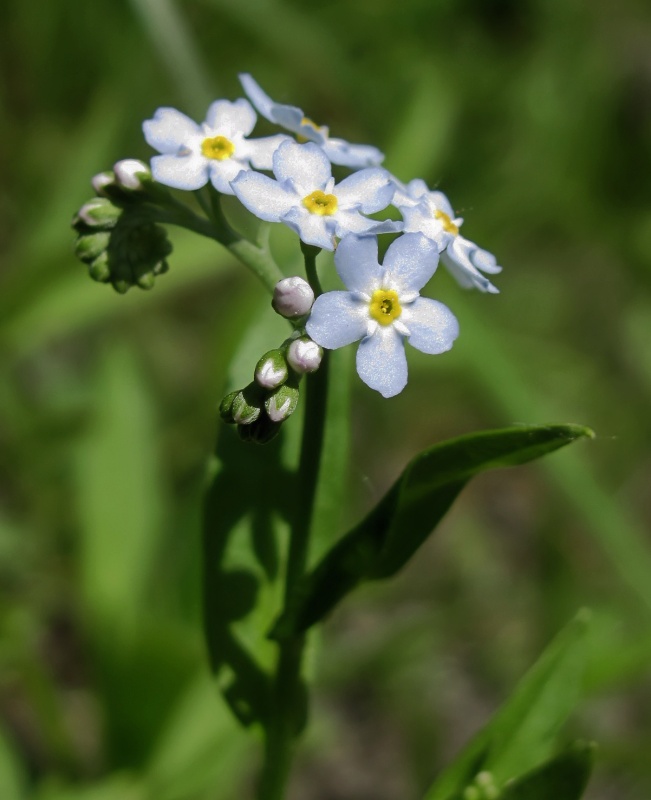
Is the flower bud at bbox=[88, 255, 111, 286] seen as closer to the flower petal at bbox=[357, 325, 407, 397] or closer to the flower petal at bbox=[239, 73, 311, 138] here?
the flower petal at bbox=[239, 73, 311, 138]

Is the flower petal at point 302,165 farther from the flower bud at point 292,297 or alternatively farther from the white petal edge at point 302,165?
the flower bud at point 292,297

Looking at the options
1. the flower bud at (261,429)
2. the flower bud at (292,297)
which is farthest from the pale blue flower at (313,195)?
the flower bud at (261,429)

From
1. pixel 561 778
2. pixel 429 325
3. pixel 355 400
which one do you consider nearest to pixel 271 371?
pixel 429 325

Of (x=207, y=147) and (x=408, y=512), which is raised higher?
(x=207, y=147)

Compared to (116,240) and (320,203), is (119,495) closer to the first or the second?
(116,240)

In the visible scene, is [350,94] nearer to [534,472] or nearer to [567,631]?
[534,472]

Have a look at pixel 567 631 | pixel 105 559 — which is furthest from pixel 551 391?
pixel 567 631

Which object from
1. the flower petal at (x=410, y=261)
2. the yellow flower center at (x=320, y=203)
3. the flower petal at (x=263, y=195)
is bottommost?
the flower petal at (x=410, y=261)
